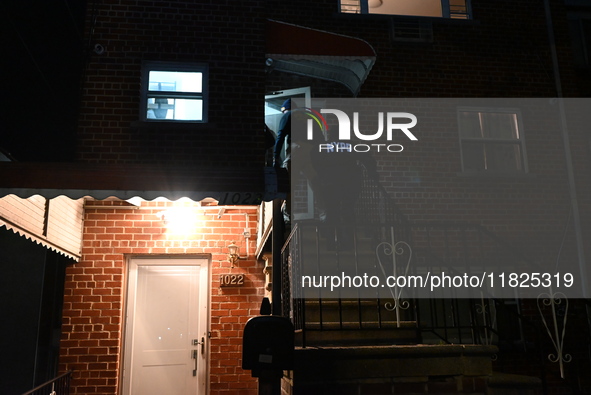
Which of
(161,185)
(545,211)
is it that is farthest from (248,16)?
(545,211)

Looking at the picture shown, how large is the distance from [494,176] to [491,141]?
74 cm

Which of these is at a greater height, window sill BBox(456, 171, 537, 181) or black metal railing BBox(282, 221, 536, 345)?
window sill BBox(456, 171, 537, 181)

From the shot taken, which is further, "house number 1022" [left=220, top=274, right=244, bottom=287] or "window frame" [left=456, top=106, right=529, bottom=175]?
"window frame" [left=456, top=106, right=529, bottom=175]

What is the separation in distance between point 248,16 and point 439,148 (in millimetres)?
4014

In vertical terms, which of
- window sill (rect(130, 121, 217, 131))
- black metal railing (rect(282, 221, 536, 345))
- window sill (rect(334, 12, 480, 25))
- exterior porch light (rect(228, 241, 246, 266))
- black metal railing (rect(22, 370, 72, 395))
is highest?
window sill (rect(334, 12, 480, 25))

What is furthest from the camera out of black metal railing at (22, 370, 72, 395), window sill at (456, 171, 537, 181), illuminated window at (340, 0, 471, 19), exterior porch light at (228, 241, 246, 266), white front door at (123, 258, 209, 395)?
illuminated window at (340, 0, 471, 19)

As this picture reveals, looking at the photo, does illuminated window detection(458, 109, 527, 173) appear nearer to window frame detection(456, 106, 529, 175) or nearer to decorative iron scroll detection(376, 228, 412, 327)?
window frame detection(456, 106, 529, 175)

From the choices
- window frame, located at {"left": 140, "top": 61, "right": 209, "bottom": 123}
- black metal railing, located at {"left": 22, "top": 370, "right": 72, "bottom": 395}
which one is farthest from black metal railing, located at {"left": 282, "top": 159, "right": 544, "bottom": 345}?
black metal railing, located at {"left": 22, "top": 370, "right": 72, "bottom": 395}

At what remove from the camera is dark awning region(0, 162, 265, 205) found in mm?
5711

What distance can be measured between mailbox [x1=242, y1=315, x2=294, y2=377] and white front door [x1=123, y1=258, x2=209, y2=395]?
416 centimetres

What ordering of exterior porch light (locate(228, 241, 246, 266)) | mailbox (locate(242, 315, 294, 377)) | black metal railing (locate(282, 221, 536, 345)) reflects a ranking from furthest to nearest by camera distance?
1. exterior porch light (locate(228, 241, 246, 266))
2. black metal railing (locate(282, 221, 536, 345))
3. mailbox (locate(242, 315, 294, 377))

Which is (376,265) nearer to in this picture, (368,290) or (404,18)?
(368,290)

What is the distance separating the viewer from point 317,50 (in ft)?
23.2

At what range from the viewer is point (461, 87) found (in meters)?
9.46
